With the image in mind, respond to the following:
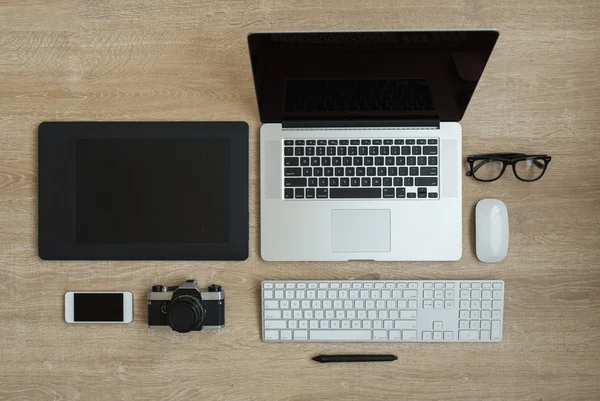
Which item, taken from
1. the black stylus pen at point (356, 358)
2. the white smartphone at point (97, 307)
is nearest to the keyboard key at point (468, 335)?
the black stylus pen at point (356, 358)

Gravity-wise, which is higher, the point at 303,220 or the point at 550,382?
the point at 303,220

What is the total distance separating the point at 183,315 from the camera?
3.24ft

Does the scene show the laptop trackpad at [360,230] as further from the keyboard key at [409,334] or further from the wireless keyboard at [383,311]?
the keyboard key at [409,334]

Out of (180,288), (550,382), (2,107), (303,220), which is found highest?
(2,107)

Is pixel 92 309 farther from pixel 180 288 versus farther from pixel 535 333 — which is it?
pixel 535 333

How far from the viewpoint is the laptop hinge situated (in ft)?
3.35

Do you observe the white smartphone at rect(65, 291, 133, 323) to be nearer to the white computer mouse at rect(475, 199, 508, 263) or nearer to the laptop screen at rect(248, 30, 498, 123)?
the laptop screen at rect(248, 30, 498, 123)

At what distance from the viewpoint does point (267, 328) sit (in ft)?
3.40

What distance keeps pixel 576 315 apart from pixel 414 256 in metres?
0.37

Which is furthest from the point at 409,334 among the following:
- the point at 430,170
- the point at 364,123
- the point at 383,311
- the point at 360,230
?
the point at 364,123

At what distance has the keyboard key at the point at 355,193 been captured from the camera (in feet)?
3.37

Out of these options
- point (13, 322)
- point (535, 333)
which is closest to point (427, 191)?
point (535, 333)

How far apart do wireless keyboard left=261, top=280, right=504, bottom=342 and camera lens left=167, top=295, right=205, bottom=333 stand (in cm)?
14

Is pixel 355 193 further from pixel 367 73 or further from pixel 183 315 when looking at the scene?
pixel 183 315
